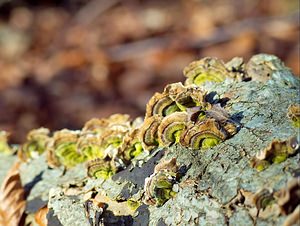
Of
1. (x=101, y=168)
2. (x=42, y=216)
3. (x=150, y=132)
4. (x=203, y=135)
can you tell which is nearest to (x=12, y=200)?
(x=42, y=216)

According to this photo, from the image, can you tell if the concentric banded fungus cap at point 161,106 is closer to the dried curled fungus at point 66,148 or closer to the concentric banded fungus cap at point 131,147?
the concentric banded fungus cap at point 131,147

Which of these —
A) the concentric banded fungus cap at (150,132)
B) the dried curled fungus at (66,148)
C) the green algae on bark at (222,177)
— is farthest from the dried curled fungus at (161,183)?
the dried curled fungus at (66,148)

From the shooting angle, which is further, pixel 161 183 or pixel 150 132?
pixel 150 132

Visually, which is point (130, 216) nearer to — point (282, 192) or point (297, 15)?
point (282, 192)

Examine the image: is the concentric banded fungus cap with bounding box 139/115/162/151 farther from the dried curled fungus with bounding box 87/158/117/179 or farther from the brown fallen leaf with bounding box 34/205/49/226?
the brown fallen leaf with bounding box 34/205/49/226

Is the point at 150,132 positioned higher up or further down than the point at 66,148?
further down

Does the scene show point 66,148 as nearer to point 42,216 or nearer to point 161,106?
point 42,216

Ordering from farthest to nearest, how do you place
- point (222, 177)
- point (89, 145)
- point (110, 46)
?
1. point (110, 46)
2. point (89, 145)
3. point (222, 177)
